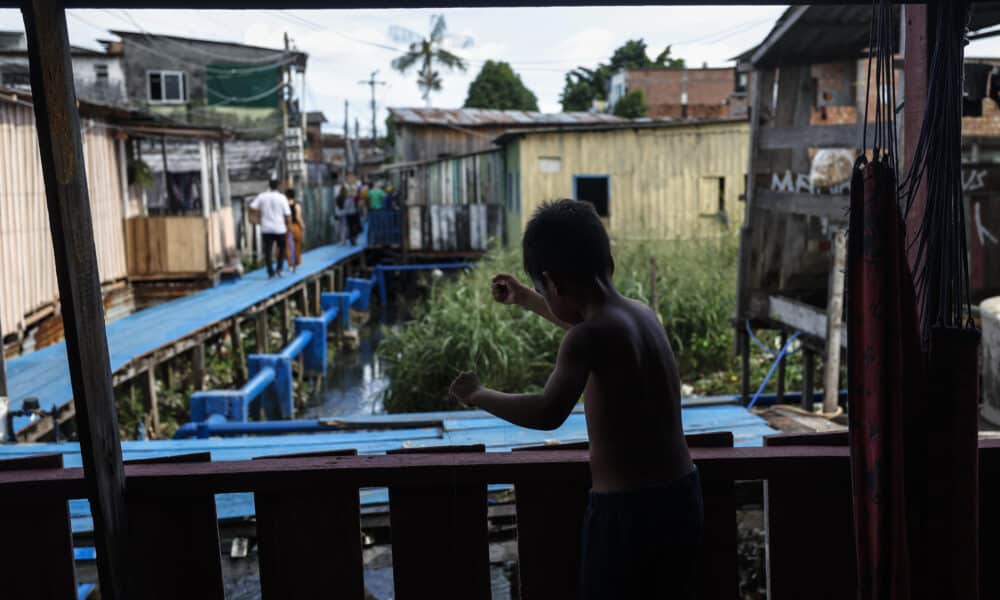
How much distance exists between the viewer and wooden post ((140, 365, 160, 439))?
33.8 feet

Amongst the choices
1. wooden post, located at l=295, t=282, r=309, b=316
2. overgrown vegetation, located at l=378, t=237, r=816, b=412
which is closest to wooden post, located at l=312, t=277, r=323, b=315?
wooden post, located at l=295, t=282, r=309, b=316

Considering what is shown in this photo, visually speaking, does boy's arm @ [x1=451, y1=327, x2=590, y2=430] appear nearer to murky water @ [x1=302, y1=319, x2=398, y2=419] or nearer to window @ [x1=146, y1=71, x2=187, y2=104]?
murky water @ [x1=302, y1=319, x2=398, y2=419]

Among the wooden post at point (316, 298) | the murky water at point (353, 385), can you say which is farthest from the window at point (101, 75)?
the murky water at point (353, 385)

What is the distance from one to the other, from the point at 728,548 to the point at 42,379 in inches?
330

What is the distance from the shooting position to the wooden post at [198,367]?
11954 millimetres

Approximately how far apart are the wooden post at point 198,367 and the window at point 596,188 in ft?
37.0

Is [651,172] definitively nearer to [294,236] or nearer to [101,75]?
[294,236]

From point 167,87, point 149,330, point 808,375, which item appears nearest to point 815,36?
point 808,375

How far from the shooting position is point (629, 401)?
2008 millimetres

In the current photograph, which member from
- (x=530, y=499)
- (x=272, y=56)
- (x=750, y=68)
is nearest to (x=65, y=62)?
(x=530, y=499)

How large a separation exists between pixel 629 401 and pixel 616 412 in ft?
0.13

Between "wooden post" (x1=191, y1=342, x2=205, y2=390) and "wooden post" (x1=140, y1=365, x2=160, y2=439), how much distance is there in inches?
58.8

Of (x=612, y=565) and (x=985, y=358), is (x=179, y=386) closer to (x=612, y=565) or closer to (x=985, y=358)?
(x=985, y=358)

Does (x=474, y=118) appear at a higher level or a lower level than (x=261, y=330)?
higher
